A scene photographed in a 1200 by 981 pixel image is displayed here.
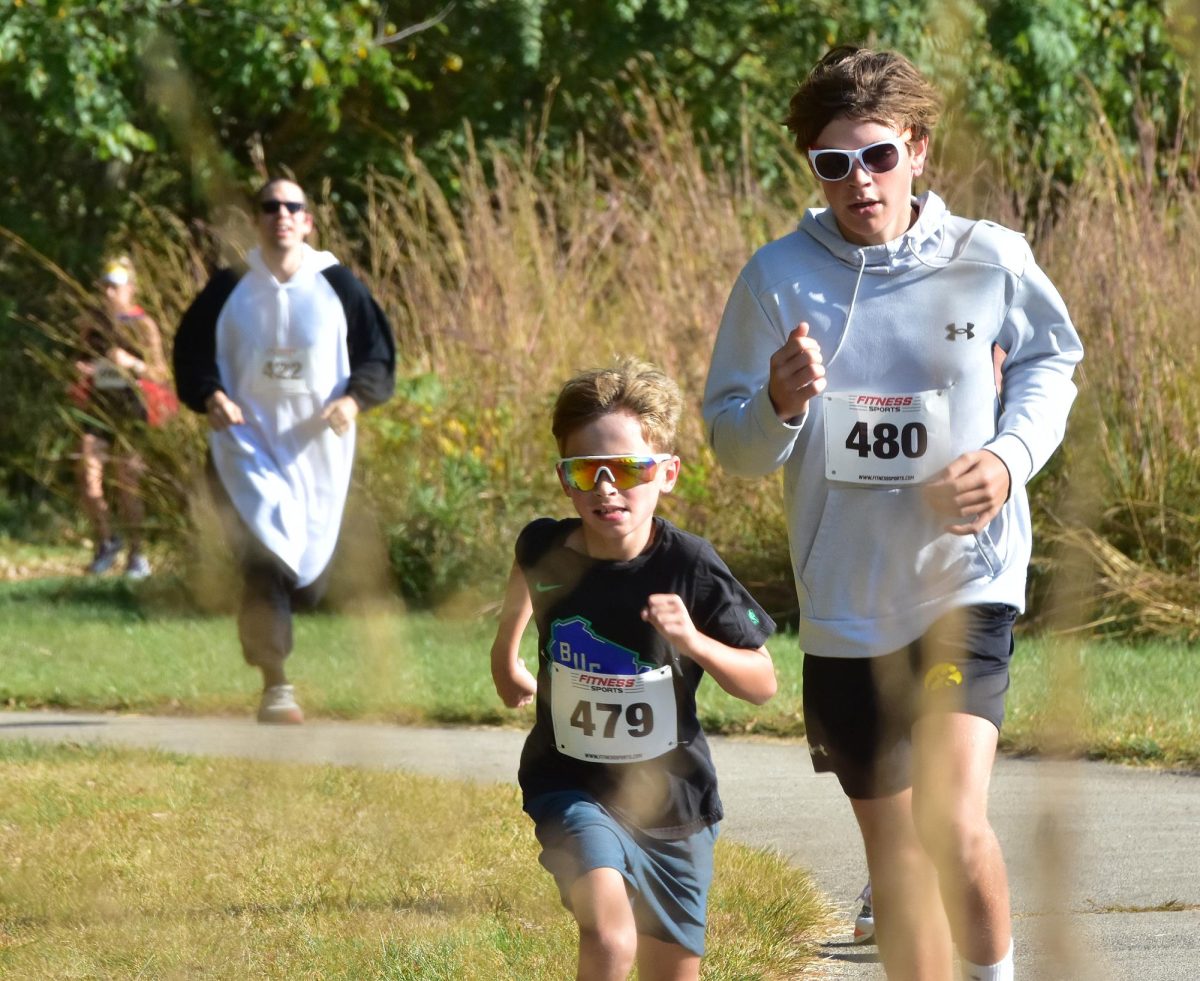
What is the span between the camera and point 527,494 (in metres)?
9.48

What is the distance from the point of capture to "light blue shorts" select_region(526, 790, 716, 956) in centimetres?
315

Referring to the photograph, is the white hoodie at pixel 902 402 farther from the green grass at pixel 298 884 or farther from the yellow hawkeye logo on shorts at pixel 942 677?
the green grass at pixel 298 884

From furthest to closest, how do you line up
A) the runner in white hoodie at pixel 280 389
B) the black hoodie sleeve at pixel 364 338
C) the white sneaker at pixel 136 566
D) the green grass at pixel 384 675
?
the white sneaker at pixel 136 566, the black hoodie sleeve at pixel 364 338, the runner in white hoodie at pixel 280 389, the green grass at pixel 384 675

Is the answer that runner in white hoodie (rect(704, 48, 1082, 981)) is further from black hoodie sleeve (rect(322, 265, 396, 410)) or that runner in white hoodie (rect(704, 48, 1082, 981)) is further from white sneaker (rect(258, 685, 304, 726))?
black hoodie sleeve (rect(322, 265, 396, 410))

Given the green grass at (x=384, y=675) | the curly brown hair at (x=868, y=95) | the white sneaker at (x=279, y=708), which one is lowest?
the green grass at (x=384, y=675)

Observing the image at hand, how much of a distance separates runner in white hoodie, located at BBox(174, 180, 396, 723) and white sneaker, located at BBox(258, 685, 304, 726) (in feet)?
0.75

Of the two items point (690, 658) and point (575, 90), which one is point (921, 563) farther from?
point (575, 90)

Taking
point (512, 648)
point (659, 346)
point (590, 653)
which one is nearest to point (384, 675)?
point (512, 648)

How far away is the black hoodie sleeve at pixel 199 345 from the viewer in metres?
7.27

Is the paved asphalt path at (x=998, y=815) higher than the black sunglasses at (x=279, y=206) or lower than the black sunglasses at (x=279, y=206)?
lower

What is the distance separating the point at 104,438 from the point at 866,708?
9684 millimetres

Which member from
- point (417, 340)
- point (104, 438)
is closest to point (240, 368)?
point (417, 340)

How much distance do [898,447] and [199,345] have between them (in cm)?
455

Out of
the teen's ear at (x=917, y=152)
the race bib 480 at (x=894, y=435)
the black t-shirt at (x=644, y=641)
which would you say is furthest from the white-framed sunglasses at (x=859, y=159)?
the black t-shirt at (x=644, y=641)
